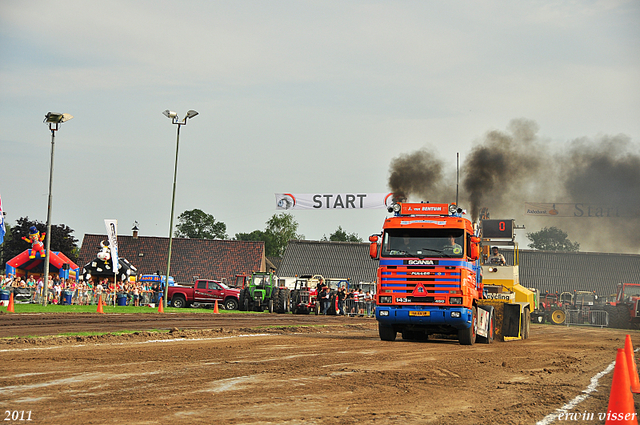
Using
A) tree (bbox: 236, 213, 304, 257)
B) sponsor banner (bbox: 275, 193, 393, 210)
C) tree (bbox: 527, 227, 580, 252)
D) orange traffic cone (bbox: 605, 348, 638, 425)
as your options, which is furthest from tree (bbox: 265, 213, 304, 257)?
orange traffic cone (bbox: 605, 348, 638, 425)

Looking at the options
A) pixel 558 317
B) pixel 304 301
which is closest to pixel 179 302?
pixel 304 301

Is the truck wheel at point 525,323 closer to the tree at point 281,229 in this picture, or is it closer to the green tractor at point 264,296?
the green tractor at point 264,296

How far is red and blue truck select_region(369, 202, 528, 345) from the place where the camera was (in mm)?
16359

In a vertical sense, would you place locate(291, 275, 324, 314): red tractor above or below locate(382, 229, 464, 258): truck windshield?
below

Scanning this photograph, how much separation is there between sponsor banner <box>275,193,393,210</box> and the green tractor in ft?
24.7

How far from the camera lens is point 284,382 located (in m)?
9.41

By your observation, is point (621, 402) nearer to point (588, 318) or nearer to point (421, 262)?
point (421, 262)

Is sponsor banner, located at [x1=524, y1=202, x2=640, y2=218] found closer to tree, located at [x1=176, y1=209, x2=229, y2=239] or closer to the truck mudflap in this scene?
the truck mudflap

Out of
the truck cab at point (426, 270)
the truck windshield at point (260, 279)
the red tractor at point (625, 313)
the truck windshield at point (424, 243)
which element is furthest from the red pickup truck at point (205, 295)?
the truck windshield at point (424, 243)

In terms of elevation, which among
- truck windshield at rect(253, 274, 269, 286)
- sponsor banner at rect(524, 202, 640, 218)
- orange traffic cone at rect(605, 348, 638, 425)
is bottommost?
orange traffic cone at rect(605, 348, 638, 425)

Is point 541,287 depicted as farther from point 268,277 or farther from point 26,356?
point 26,356

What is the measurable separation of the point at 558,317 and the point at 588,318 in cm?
157

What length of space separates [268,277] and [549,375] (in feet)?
99.4

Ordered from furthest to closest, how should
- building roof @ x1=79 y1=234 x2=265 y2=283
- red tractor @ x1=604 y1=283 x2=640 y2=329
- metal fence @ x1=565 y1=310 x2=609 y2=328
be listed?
building roof @ x1=79 y1=234 x2=265 y2=283, metal fence @ x1=565 y1=310 x2=609 y2=328, red tractor @ x1=604 y1=283 x2=640 y2=329
